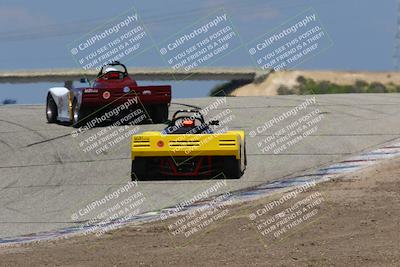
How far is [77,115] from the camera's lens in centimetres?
2375

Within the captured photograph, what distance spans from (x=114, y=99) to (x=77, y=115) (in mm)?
1251

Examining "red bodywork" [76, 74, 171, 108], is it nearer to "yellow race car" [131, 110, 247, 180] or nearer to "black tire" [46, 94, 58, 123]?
"black tire" [46, 94, 58, 123]

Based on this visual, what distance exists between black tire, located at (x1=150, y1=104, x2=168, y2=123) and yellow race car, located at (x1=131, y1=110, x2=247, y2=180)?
22.1 feet

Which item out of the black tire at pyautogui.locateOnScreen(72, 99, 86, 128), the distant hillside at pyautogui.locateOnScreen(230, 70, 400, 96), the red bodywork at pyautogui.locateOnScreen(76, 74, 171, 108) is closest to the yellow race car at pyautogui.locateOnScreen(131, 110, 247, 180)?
the red bodywork at pyautogui.locateOnScreen(76, 74, 171, 108)

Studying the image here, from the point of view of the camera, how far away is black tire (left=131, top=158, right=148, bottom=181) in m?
16.7

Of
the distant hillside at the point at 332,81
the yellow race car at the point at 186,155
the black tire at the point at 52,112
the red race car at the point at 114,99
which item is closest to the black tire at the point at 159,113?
the red race car at the point at 114,99

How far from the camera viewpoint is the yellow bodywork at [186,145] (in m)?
16.4

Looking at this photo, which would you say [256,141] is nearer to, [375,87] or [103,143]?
[103,143]

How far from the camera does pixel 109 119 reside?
23969mm

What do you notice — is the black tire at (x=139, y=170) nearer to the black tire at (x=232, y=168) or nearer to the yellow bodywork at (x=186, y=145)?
the yellow bodywork at (x=186, y=145)

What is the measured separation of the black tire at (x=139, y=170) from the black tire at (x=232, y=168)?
1.44 metres

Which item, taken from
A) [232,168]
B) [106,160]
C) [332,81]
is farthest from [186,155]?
[332,81]

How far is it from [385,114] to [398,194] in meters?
11.5

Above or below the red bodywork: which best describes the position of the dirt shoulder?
below
